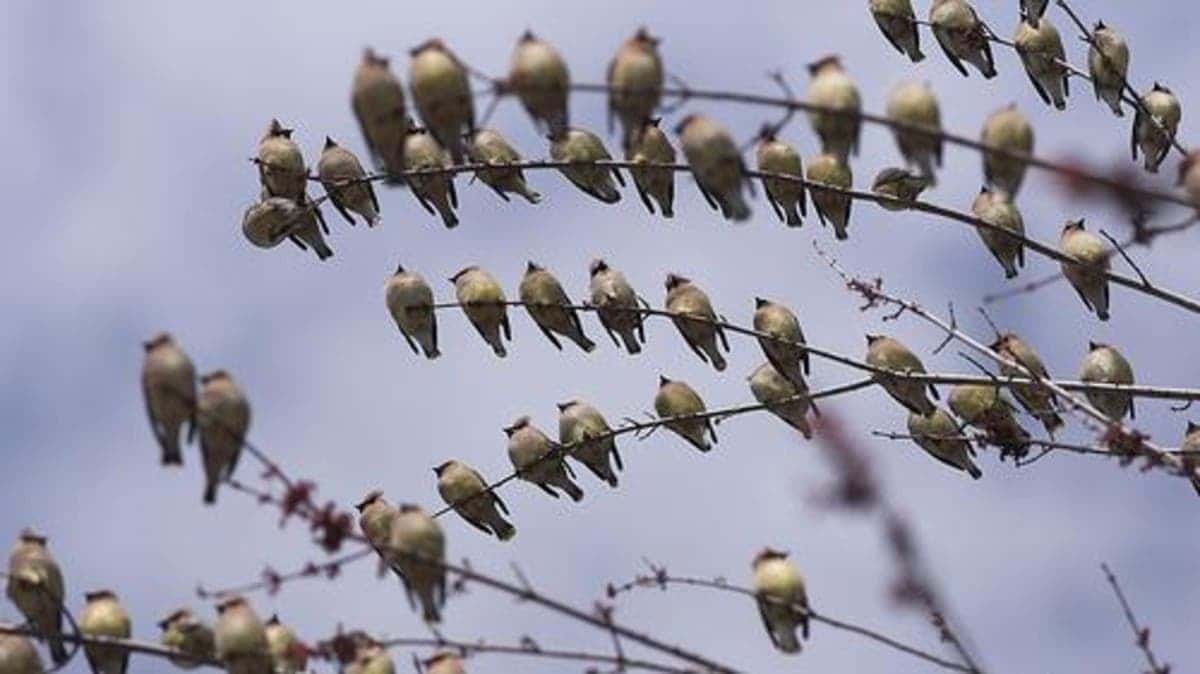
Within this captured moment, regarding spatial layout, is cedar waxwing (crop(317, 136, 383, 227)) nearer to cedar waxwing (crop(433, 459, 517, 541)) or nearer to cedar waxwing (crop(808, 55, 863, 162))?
cedar waxwing (crop(433, 459, 517, 541))

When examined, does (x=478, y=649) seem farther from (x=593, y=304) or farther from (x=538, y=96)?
(x=593, y=304)

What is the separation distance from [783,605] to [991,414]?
235cm

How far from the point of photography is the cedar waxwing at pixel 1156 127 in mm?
7324

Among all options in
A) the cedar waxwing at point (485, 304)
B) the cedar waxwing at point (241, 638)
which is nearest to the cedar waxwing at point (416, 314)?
the cedar waxwing at point (485, 304)

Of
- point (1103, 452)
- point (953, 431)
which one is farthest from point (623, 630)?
point (953, 431)

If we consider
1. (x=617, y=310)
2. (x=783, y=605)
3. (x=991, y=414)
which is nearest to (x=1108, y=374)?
(x=991, y=414)

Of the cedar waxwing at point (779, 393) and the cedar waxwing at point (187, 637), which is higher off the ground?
the cedar waxwing at point (779, 393)

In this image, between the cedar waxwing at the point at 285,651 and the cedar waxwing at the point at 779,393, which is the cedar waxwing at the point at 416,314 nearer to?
the cedar waxwing at the point at 779,393

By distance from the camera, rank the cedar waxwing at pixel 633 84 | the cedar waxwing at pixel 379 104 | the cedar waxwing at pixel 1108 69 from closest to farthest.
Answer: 1. the cedar waxwing at pixel 633 84
2. the cedar waxwing at pixel 379 104
3. the cedar waxwing at pixel 1108 69

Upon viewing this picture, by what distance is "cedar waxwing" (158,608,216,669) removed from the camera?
4.79 m

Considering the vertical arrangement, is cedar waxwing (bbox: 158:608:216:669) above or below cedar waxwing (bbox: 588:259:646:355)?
below

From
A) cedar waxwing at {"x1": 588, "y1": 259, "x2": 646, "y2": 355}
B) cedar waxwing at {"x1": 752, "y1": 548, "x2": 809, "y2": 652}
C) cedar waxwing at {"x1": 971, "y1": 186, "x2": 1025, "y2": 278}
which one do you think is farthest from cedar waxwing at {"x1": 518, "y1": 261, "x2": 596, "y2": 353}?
cedar waxwing at {"x1": 752, "y1": 548, "x2": 809, "y2": 652}

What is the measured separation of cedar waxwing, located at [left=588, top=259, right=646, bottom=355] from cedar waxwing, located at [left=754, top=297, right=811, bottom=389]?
34 cm

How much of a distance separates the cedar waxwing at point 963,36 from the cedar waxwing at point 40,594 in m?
3.59
